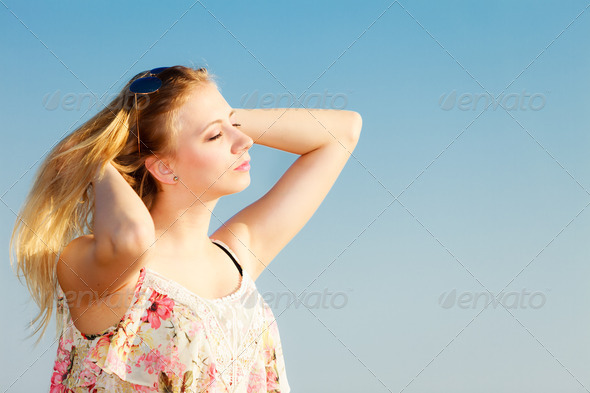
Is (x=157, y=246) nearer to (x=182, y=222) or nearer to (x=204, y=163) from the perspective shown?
(x=182, y=222)

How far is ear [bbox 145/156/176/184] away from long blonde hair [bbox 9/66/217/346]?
3cm

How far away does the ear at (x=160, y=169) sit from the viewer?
242 centimetres

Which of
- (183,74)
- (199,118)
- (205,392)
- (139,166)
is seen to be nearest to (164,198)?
(139,166)

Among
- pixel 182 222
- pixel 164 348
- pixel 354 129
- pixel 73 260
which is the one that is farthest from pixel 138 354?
pixel 354 129

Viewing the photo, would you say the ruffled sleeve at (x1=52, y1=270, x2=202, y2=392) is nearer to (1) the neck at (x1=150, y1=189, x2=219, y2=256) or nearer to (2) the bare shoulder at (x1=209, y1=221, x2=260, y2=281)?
(1) the neck at (x1=150, y1=189, x2=219, y2=256)

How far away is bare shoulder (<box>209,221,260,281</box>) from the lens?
8.63 feet

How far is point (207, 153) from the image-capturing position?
238 cm

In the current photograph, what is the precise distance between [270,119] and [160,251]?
797 mm

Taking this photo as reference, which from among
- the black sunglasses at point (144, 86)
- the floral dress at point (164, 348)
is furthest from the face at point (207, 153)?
the floral dress at point (164, 348)

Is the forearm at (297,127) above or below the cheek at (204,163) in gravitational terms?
above

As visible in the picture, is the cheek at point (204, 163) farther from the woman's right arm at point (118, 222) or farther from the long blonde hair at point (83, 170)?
the woman's right arm at point (118, 222)

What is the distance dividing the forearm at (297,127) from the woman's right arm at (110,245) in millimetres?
730

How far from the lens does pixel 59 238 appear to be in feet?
7.70

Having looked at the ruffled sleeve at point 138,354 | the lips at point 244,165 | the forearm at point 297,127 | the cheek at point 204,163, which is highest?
the forearm at point 297,127
